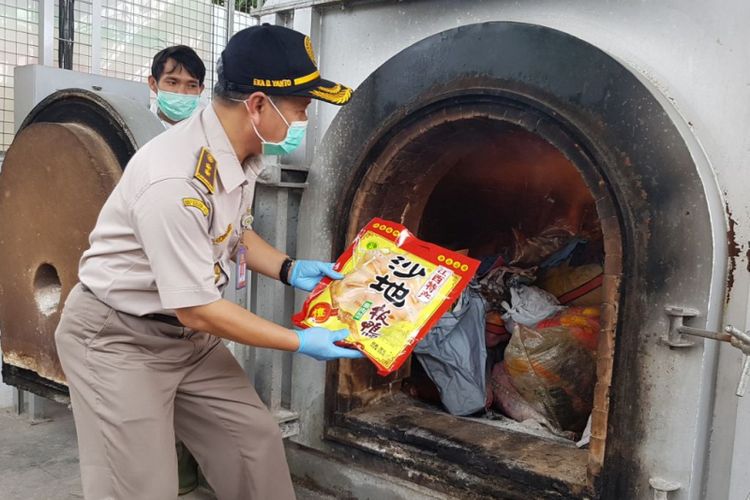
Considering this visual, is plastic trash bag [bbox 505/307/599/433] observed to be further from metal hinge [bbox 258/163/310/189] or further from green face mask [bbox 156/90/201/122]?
green face mask [bbox 156/90/201/122]

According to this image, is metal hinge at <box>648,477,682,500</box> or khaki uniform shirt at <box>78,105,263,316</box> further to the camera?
metal hinge at <box>648,477,682,500</box>

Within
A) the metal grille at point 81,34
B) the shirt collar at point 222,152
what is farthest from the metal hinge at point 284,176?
the metal grille at point 81,34

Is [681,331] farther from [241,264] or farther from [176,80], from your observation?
[176,80]

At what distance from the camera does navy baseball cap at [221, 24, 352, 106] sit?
1.92 meters

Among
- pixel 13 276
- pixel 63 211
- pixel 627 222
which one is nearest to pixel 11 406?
pixel 13 276

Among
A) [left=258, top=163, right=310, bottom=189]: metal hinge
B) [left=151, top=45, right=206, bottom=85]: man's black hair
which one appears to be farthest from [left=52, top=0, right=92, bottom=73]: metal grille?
[left=258, top=163, right=310, bottom=189]: metal hinge

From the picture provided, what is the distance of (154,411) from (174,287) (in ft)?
1.38

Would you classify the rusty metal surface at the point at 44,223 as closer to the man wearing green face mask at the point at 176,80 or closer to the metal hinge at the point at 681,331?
the man wearing green face mask at the point at 176,80

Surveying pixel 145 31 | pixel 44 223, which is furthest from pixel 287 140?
pixel 145 31

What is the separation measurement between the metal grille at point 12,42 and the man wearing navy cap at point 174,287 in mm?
3828

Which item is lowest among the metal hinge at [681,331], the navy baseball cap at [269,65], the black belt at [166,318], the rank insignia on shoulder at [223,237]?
the black belt at [166,318]

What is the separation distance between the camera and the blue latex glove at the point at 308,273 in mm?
2445

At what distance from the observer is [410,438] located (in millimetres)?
2596

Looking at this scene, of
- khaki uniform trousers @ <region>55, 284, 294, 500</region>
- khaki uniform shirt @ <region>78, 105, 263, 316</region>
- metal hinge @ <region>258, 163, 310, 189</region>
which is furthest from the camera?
metal hinge @ <region>258, 163, 310, 189</region>
